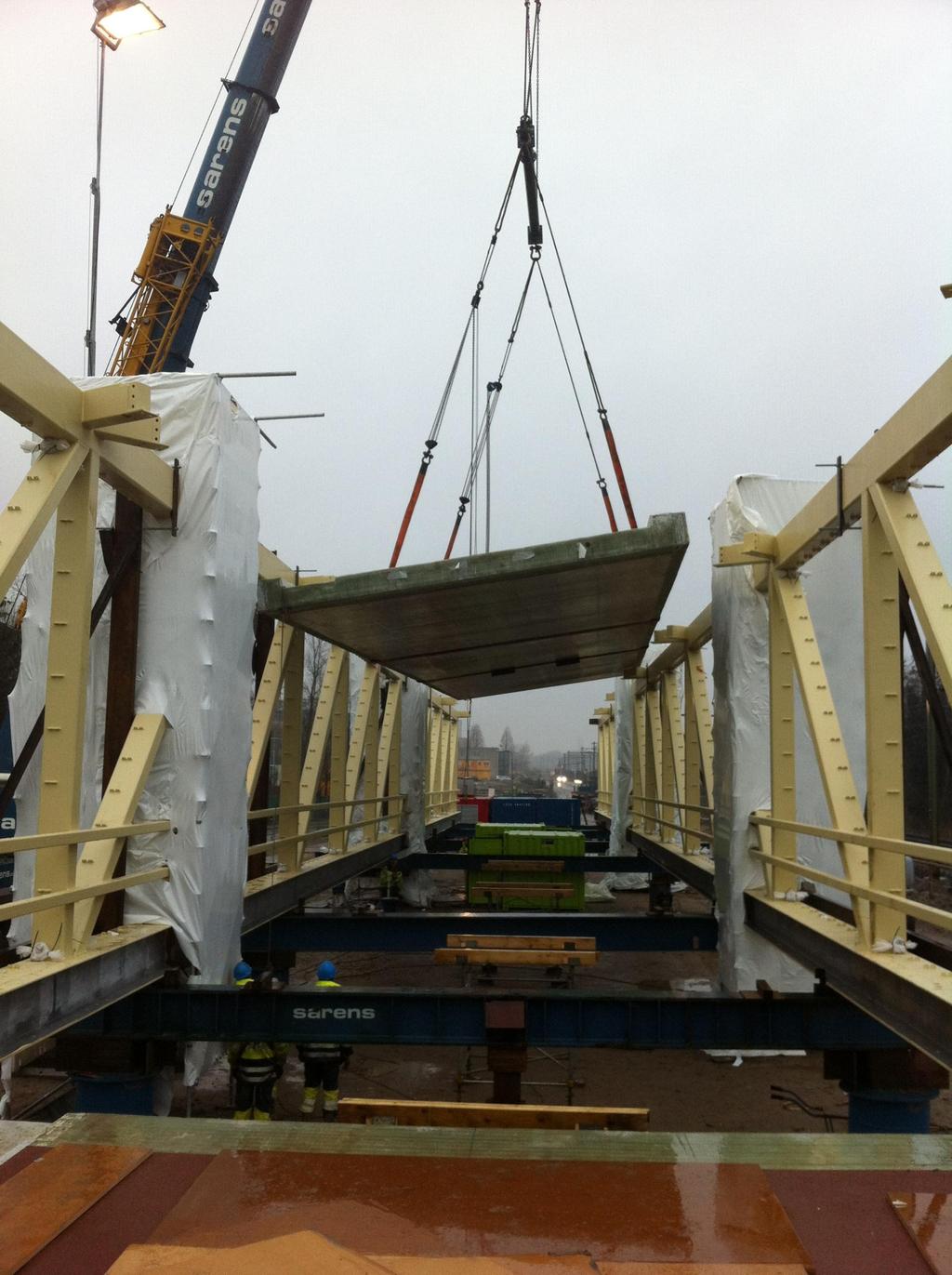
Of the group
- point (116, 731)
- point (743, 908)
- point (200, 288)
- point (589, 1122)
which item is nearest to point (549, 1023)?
point (589, 1122)

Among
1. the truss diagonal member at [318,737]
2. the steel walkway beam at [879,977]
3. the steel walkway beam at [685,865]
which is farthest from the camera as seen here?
the steel walkway beam at [685,865]

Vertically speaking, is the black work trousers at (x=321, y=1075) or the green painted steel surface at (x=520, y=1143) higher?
the green painted steel surface at (x=520, y=1143)

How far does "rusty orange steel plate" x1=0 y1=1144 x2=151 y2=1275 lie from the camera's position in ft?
9.75

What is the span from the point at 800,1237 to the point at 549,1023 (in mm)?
3622

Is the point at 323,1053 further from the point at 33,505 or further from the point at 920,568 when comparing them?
the point at 920,568

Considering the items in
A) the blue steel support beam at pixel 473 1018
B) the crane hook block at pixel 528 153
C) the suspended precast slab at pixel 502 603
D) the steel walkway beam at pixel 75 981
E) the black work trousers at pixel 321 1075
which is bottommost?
the black work trousers at pixel 321 1075

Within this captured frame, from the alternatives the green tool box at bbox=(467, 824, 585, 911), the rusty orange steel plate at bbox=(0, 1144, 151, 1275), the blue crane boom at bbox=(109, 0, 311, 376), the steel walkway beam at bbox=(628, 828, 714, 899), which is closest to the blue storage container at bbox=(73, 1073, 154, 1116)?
the rusty orange steel plate at bbox=(0, 1144, 151, 1275)

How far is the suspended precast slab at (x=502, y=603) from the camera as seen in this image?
328 inches

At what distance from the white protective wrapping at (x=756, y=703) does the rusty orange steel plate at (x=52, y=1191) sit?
6.24 meters

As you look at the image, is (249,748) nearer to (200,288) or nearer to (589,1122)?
(589,1122)

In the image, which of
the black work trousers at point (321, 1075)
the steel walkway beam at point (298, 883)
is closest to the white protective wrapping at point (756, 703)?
the black work trousers at point (321, 1075)

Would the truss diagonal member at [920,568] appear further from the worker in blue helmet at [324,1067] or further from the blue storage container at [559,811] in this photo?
the blue storage container at [559,811]

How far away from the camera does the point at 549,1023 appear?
21.8 feet

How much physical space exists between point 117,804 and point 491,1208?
4.02 meters
